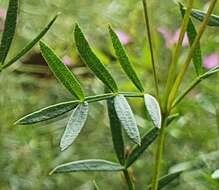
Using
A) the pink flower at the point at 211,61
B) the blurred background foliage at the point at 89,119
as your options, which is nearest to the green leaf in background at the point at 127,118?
the blurred background foliage at the point at 89,119

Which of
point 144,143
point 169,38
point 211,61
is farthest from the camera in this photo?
point 169,38

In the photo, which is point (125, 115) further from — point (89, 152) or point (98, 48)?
point (98, 48)

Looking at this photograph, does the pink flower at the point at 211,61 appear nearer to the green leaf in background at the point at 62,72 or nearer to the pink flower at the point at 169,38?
the pink flower at the point at 169,38

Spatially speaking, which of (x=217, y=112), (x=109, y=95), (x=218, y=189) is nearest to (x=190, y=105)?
(x=217, y=112)

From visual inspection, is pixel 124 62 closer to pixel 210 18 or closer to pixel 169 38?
pixel 210 18

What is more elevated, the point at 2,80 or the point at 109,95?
Result: the point at 109,95

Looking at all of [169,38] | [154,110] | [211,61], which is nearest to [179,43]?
[154,110]
